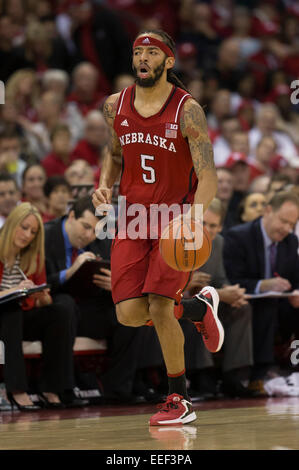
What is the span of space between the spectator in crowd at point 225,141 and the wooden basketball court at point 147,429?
5479mm

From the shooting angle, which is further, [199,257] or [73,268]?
[73,268]

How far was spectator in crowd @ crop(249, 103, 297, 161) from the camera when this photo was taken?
12352mm

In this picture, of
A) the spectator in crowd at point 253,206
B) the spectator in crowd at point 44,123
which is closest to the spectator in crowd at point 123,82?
the spectator in crowd at point 44,123

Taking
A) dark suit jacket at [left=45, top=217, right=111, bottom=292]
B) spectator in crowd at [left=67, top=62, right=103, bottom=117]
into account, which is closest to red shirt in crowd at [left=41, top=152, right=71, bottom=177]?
spectator in crowd at [left=67, top=62, right=103, bottom=117]

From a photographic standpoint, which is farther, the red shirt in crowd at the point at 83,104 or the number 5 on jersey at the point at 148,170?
the red shirt in crowd at the point at 83,104

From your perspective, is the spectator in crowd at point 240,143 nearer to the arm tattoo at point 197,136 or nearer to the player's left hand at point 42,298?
the player's left hand at point 42,298

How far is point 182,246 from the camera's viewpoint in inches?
183

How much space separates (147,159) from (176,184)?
0.23 meters

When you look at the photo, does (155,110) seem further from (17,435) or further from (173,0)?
(173,0)

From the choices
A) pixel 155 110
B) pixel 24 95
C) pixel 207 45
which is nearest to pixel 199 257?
pixel 155 110

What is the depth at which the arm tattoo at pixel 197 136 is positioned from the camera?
499 centimetres
